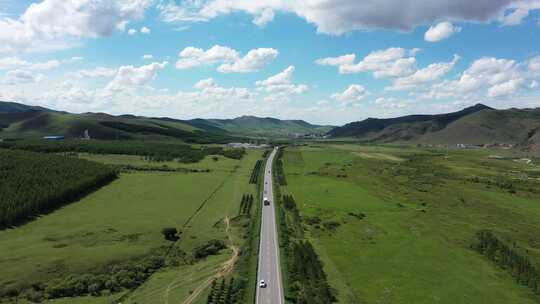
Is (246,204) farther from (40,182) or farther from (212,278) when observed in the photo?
(40,182)

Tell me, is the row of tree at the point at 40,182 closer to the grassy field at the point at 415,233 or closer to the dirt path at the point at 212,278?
the dirt path at the point at 212,278

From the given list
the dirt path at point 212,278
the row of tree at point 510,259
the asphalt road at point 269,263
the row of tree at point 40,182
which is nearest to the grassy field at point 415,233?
the row of tree at point 510,259

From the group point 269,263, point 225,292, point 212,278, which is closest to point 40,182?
point 212,278

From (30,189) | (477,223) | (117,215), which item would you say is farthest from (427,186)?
(30,189)

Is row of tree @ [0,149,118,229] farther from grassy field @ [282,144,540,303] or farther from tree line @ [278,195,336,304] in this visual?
grassy field @ [282,144,540,303]

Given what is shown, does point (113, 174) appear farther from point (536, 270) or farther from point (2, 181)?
point (536, 270)

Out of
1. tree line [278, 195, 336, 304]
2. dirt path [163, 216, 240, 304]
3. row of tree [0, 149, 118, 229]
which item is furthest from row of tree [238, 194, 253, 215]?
row of tree [0, 149, 118, 229]
